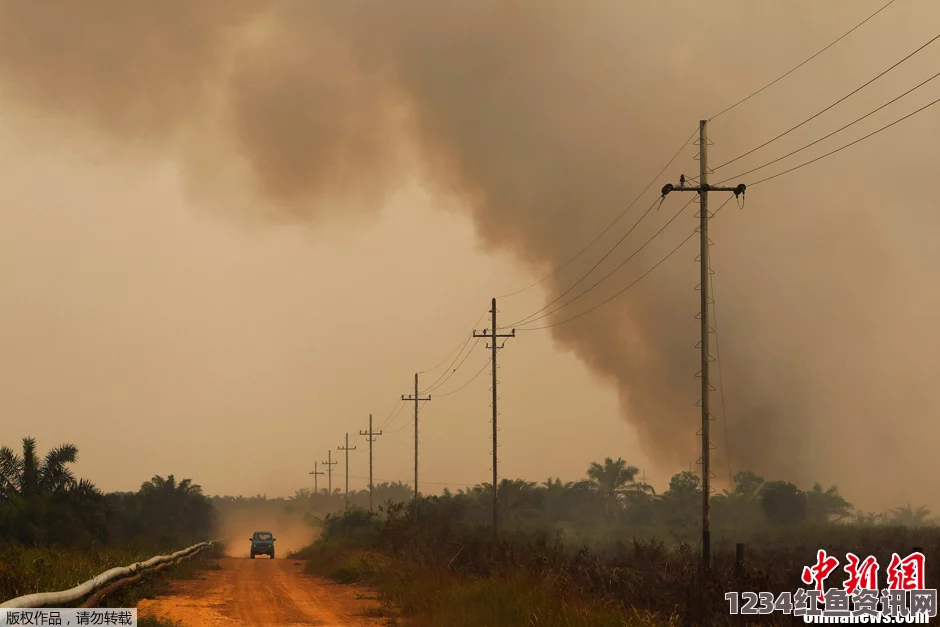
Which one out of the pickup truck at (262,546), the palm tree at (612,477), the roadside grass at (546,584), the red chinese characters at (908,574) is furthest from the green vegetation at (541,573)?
the palm tree at (612,477)

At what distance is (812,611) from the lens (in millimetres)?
17000

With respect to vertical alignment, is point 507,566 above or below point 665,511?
above

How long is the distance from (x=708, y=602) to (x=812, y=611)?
7.36ft

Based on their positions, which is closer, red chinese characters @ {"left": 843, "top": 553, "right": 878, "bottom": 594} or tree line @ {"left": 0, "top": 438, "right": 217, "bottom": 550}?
red chinese characters @ {"left": 843, "top": 553, "right": 878, "bottom": 594}

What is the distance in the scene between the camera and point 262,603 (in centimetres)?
2472

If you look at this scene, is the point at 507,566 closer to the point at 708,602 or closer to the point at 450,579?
the point at 450,579

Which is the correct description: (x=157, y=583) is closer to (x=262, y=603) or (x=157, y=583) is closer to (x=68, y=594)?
(x=262, y=603)

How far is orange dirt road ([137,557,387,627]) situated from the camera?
68.1 feet

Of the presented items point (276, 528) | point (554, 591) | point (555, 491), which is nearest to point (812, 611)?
point (554, 591)

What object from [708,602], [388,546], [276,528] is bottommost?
[276,528]

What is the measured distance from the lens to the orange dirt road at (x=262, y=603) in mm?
20750

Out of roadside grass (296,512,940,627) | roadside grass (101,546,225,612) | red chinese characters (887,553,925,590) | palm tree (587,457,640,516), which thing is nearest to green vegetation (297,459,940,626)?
roadside grass (296,512,940,627)

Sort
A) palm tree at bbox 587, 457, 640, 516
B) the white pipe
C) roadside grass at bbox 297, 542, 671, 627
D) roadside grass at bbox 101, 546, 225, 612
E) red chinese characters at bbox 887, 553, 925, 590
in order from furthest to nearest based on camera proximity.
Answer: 1. palm tree at bbox 587, 457, 640, 516
2. roadside grass at bbox 101, 546, 225, 612
3. red chinese characters at bbox 887, 553, 925, 590
4. roadside grass at bbox 297, 542, 671, 627
5. the white pipe

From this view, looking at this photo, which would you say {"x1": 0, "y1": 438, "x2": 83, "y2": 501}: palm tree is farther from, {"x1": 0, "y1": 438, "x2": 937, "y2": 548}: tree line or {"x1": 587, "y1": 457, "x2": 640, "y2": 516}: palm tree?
{"x1": 587, "y1": 457, "x2": 640, "y2": 516}: palm tree
